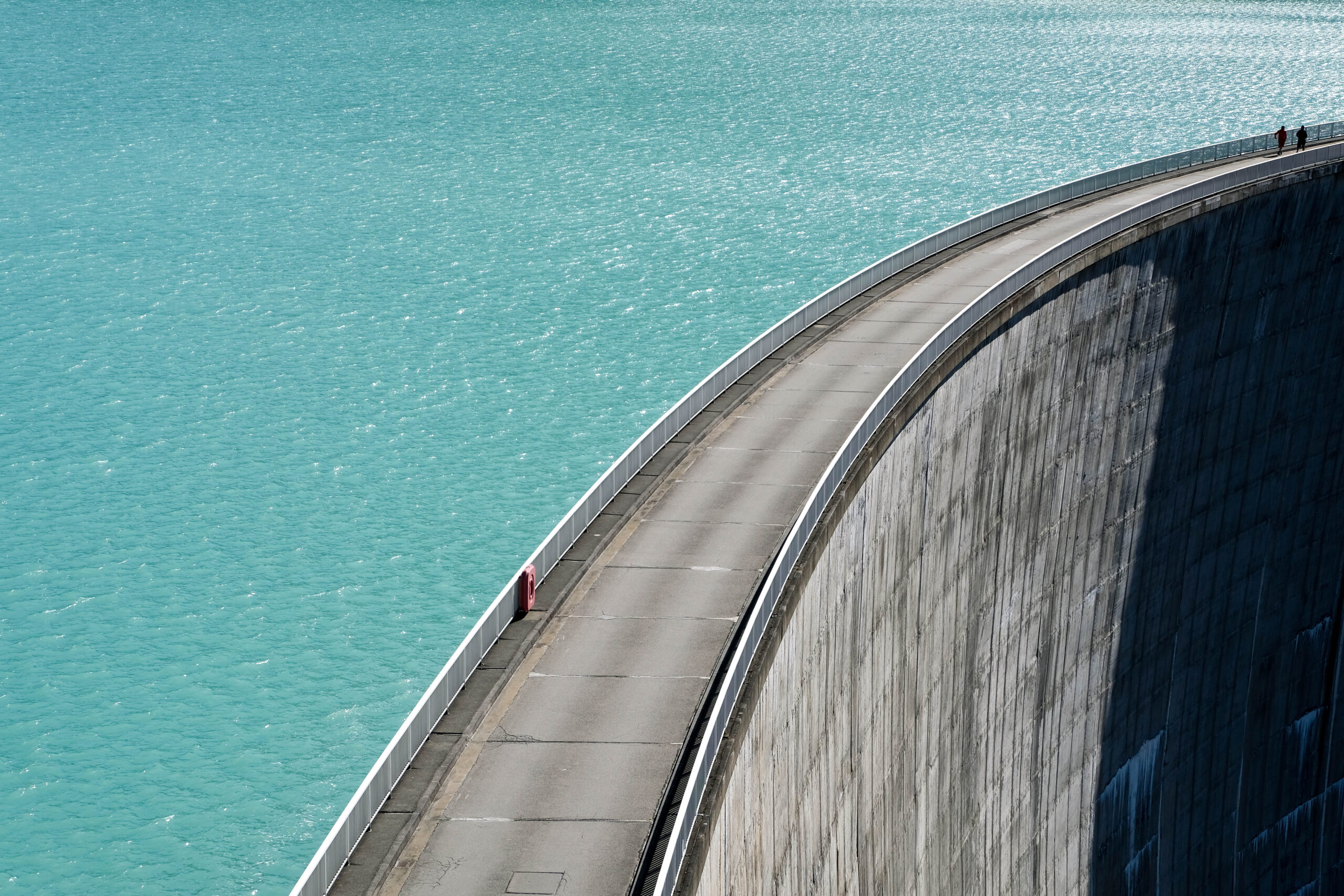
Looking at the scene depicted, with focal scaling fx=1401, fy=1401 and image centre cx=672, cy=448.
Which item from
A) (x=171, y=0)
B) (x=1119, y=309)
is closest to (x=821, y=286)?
(x=1119, y=309)

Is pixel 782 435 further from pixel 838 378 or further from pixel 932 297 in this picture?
pixel 932 297

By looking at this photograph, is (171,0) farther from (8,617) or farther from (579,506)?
(579,506)

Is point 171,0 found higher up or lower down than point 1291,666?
higher up

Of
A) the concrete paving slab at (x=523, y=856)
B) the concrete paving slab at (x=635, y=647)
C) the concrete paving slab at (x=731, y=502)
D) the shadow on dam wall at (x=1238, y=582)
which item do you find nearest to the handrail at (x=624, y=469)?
the concrete paving slab at (x=523, y=856)

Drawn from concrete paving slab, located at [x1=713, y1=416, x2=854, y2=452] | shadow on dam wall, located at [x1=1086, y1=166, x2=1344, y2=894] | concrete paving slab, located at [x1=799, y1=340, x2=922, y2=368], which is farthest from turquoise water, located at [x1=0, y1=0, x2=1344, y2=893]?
shadow on dam wall, located at [x1=1086, y1=166, x2=1344, y2=894]

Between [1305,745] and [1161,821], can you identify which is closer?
[1161,821]

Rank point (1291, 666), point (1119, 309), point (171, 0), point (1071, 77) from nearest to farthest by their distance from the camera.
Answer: point (1119, 309) → point (1291, 666) → point (1071, 77) → point (171, 0)

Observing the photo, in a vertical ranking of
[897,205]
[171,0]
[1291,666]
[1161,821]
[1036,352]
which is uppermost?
[171,0]
